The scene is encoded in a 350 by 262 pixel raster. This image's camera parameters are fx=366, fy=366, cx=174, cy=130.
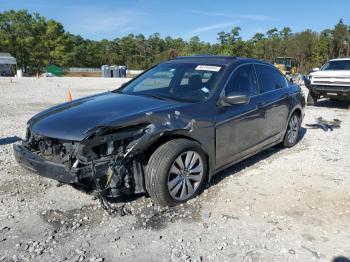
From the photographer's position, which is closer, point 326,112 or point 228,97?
point 228,97

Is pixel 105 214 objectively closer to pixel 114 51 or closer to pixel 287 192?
pixel 287 192

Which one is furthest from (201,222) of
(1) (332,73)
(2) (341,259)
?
(1) (332,73)

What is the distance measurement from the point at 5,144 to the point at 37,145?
10.7 feet

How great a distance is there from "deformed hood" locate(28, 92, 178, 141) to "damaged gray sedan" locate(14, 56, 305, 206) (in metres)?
0.01

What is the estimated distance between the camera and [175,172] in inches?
165

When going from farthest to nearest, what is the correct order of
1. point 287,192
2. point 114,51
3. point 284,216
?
point 114,51, point 287,192, point 284,216

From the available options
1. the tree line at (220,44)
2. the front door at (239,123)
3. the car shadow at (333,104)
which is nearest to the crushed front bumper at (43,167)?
the front door at (239,123)

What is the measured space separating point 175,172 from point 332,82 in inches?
392

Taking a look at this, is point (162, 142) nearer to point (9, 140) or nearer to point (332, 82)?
point (9, 140)

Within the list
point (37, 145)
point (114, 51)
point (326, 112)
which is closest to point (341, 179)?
point (37, 145)

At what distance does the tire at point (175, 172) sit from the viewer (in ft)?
13.1

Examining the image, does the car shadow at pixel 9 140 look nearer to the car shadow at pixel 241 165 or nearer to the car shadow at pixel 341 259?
the car shadow at pixel 241 165

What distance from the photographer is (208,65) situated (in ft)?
17.1

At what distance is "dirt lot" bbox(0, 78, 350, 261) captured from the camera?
340 centimetres
